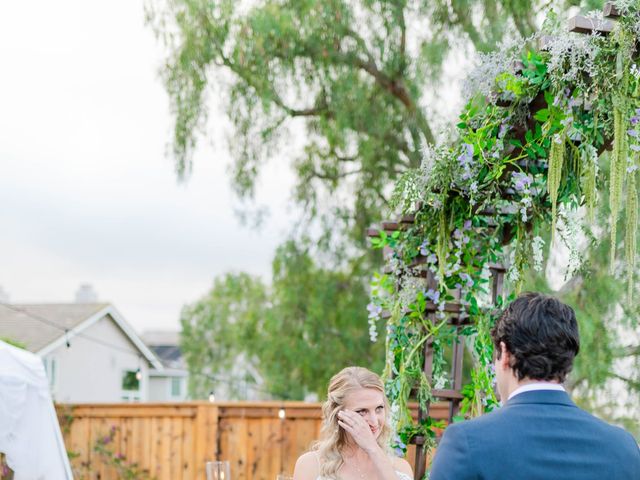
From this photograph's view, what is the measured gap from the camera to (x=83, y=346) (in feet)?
63.2

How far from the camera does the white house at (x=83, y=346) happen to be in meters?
17.8

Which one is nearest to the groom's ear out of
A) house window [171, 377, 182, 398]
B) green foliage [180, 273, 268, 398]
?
house window [171, 377, 182, 398]

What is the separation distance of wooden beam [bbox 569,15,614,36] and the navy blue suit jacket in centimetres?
165

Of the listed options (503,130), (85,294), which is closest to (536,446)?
(503,130)

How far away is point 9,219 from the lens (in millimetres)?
17578

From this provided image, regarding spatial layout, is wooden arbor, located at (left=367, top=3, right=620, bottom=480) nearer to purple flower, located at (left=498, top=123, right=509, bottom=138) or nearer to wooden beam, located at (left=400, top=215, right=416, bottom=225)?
wooden beam, located at (left=400, top=215, right=416, bottom=225)

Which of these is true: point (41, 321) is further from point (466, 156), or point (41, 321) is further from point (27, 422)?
point (466, 156)

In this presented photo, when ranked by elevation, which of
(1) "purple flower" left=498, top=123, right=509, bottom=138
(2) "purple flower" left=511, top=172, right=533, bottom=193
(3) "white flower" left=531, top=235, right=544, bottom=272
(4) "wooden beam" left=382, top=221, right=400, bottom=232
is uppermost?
(1) "purple flower" left=498, top=123, right=509, bottom=138

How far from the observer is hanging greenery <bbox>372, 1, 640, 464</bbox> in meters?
3.08

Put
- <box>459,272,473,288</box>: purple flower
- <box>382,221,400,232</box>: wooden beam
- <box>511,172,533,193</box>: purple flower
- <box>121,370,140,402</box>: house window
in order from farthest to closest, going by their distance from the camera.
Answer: <box>121,370,140,402</box>: house window
<box>382,221,400,232</box>: wooden beam
<box>459,272,473,288</box>: purple flower
<box>511,172,533,193</box>: purple flower

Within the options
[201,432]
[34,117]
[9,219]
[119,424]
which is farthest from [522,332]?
[9,219]

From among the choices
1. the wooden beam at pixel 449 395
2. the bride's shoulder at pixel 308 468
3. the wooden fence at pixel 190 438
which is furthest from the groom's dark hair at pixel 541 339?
the wooden fence at pixel 190 438

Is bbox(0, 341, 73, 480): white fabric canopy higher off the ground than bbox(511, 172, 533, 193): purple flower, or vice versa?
bbox(511, 172, 533, 193): purple flower

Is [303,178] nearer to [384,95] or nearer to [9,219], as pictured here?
[384,95]
